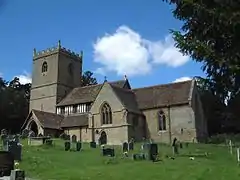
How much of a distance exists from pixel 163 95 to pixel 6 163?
124 ft

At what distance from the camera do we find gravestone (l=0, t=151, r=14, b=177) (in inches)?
643

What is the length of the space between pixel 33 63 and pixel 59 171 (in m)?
55.2

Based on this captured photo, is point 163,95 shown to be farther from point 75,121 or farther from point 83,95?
point 83,95

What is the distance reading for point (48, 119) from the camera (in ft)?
178

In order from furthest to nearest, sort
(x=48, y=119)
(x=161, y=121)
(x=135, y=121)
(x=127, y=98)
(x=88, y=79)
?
(x=88, y=79), (x=48, y=119), (x=127, y=98), (x=161, y=121), (x=135, y=121)

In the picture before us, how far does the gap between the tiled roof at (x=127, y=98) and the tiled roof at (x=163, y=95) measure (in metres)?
0.72

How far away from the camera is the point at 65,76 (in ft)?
221

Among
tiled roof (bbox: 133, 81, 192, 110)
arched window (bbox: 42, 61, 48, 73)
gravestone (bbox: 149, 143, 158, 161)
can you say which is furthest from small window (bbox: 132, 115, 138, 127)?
gravestone (bbox: 149, 143, 158, 161)

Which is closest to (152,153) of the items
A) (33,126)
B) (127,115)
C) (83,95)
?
(127,115)

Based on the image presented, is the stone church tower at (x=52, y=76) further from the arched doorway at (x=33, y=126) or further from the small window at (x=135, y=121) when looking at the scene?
the small window at (x=135, y=121)

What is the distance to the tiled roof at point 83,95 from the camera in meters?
57.6

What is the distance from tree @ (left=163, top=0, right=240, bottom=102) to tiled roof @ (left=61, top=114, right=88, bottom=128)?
41505 mm

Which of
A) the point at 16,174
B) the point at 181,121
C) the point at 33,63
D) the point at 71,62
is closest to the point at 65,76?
the point at 71,62

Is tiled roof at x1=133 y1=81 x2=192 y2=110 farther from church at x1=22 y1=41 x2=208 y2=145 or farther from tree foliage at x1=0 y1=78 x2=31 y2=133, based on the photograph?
tree foliage at x1=0 y1=78 x2=31 y2=133
